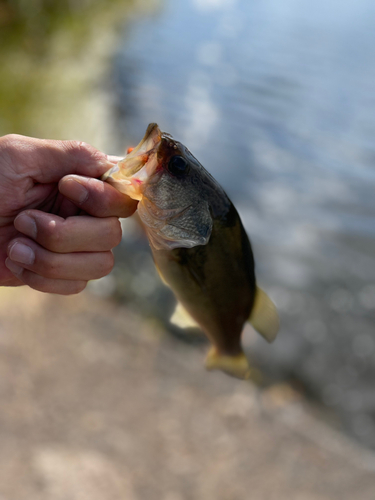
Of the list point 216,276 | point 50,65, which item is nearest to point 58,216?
point 216,276

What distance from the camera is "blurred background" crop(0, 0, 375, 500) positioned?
11.3 ft

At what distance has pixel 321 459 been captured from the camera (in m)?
3.84

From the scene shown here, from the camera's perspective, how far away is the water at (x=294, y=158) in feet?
18.0

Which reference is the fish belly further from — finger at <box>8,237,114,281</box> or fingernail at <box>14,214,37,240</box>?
fingernail at <box>14,214,37,240</box>

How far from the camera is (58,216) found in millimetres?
1795

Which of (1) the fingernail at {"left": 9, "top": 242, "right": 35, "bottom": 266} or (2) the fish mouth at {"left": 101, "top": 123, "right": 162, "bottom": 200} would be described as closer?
(2) the fish mouth at {"left": 101, "top": 123, "right": 162, "bottom": 200}

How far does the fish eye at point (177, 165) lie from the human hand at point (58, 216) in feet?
Result: 0.94

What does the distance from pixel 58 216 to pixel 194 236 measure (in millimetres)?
603

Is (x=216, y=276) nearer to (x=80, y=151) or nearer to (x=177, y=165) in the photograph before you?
(x=177, y=165)

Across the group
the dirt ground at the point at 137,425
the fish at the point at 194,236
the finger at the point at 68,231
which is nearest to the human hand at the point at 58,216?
the finger at the point at 68,231

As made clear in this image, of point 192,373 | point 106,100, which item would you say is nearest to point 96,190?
point 192,373

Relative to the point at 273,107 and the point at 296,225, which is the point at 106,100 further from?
the point at 296,225

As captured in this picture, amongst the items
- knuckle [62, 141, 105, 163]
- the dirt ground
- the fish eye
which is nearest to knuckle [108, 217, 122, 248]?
knuckle [62, 141, 105, 163]

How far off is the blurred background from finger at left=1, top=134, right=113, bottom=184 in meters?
2.35
